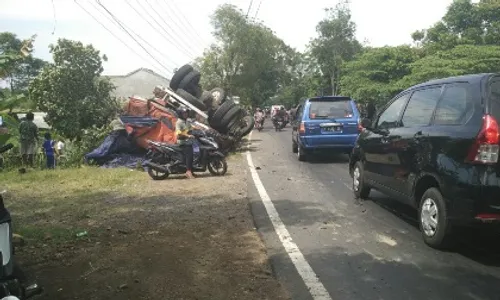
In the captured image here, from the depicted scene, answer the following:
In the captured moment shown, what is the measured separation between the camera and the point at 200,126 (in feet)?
44.8

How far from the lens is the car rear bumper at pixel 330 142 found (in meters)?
11.9

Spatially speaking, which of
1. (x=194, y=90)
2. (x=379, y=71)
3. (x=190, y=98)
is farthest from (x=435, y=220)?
(x=379, y=71)

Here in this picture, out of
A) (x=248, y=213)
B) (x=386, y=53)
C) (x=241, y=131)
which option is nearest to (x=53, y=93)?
(x=241, y=131)

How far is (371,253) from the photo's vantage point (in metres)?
4.93

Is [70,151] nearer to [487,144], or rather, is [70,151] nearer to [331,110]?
[331,110]

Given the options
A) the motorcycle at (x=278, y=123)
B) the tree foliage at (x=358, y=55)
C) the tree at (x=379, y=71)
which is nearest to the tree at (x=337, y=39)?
the tree foliage at (x=358, y=55)

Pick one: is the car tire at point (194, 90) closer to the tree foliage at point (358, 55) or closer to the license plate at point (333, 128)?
the license plate at point (333, 128)

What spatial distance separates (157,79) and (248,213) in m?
45.4

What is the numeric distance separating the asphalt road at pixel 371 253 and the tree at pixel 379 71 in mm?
29469

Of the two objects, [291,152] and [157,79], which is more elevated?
[157,79]

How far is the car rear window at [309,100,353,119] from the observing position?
473 inches

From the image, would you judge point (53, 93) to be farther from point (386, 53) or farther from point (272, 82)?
point (272, 82)

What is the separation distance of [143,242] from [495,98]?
14.2 feet

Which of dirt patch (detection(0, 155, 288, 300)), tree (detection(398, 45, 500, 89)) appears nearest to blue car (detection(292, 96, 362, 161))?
dirt patch (detection(0, 155, 288, 300))
